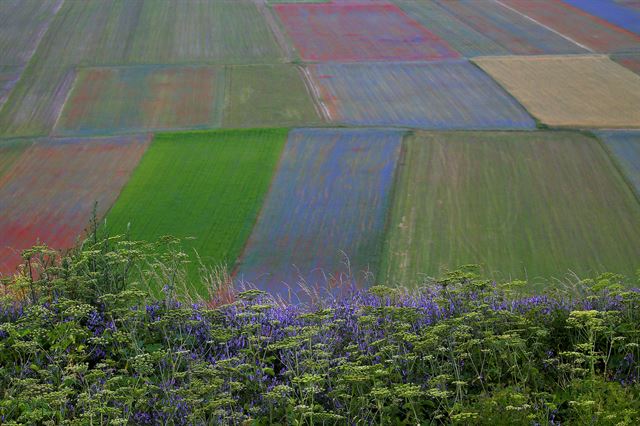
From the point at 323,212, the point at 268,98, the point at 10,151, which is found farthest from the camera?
the point at 268,98

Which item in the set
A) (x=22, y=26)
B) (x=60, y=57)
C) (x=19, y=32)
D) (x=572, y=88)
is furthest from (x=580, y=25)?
(x=22, y=26)

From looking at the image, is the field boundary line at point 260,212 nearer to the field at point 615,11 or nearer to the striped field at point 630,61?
the striped field at point 630,61

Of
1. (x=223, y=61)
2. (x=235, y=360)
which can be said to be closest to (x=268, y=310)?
(x=235, y=360)

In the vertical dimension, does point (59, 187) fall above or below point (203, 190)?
below

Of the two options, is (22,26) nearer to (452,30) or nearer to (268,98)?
(268,98)

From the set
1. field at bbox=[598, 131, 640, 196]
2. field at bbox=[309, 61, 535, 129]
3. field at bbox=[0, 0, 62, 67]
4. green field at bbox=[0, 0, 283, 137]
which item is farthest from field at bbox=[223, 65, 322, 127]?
field at bbox=[0, 0, 62, 67]

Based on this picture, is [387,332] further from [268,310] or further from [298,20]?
[298,20]

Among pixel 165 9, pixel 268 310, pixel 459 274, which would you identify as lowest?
pixel 165 9
